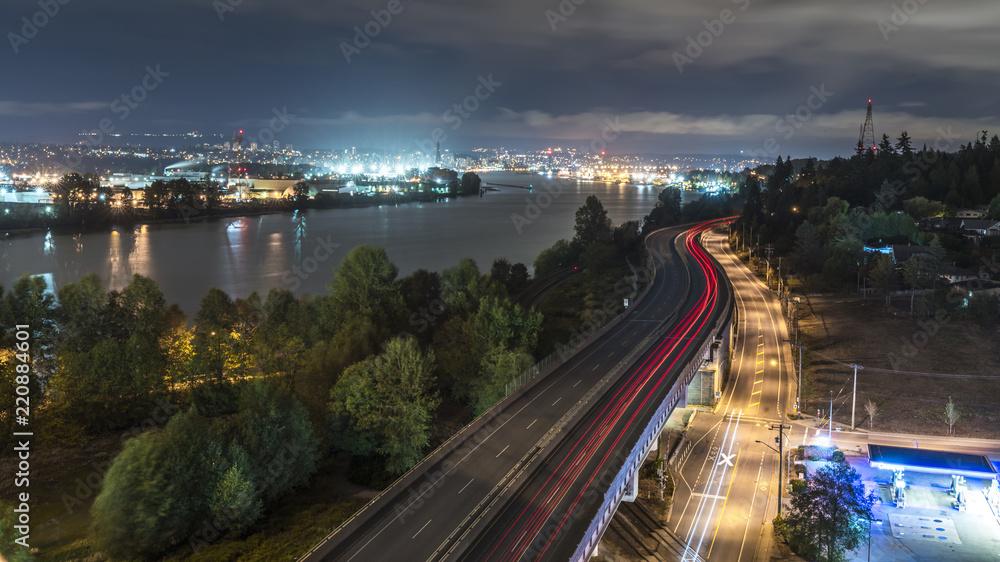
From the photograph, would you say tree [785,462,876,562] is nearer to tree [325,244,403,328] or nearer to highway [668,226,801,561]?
highway [668,226,801,561]

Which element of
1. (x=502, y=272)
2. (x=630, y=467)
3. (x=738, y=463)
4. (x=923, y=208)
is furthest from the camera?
(x=923, y=208)

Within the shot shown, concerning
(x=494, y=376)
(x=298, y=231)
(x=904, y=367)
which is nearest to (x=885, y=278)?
(x=904, y=367)

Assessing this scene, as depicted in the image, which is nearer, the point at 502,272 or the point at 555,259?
the point at 502,272

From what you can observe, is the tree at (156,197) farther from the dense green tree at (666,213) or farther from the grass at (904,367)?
the grass at (904,367)

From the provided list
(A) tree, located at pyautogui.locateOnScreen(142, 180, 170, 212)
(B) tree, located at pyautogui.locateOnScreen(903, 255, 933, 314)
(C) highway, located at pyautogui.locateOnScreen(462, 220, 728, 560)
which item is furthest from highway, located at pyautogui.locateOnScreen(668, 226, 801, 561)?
(A) tree, located at pyautogui.locateOnScreen(142, 180, 170, 212)

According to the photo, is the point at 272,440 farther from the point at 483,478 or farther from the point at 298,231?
the point at 298,231

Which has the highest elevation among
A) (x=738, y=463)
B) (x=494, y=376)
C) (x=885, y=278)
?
(x=885, y=278)

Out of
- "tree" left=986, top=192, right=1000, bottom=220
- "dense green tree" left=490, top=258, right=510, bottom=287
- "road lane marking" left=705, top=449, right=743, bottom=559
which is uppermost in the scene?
"tree" left=986, top=192, right=1000, bottom=220
